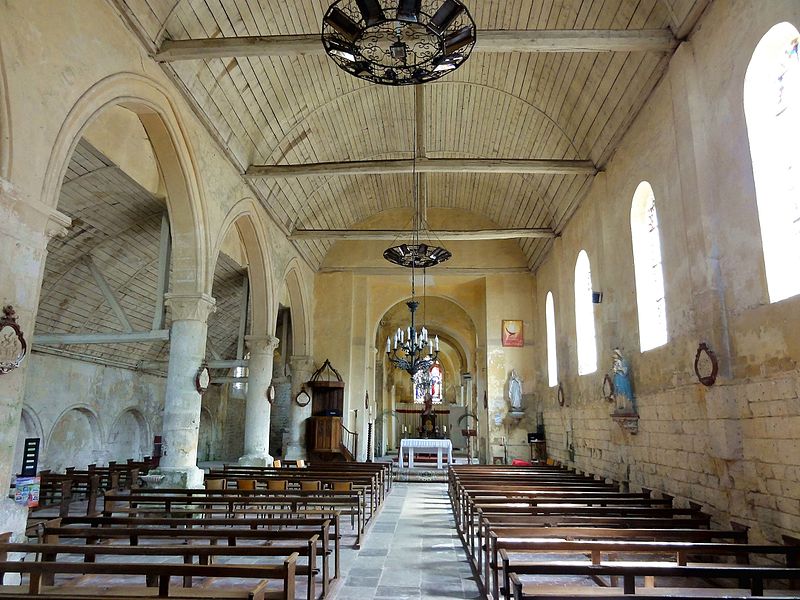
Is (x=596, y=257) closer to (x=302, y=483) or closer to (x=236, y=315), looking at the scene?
(x=302, y=483)

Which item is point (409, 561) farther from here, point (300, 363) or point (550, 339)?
point (300, 363)

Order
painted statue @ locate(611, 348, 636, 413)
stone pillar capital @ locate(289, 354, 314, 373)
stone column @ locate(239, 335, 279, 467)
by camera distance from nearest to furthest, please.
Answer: painted statue @ locate(611, 348, 636, 413) < stone column @ locate(239, 335, 279, 467) < stone pillar capital @ locate(289, 354, 314, 373)

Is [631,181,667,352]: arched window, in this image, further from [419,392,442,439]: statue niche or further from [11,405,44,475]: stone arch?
[419,392,442,439]: statue niche

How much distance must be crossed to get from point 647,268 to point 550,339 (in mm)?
7266

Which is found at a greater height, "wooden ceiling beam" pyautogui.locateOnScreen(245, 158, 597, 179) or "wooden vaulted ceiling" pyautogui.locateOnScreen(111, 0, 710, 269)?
"wooden vaulted ceiling" pyautogui.locateOnScreen(111, 0, 710, 269)

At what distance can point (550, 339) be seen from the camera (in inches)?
641

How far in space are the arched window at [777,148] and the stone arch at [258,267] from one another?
898 centimetres

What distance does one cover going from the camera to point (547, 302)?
16578mm

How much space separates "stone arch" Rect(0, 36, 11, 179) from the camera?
516cm

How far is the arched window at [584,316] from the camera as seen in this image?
1250cm

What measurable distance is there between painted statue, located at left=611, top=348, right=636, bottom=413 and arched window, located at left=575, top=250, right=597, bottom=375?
2716mm

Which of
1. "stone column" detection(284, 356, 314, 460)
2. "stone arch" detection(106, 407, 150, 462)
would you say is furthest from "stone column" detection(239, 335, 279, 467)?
"stone arch" detection(106, 407, 150, 462)

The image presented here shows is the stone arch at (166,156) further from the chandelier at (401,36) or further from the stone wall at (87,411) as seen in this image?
the stone wall at (87,411)

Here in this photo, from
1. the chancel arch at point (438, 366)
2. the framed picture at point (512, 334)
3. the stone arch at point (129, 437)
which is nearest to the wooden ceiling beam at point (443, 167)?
the framed picture at point (512, 334)
